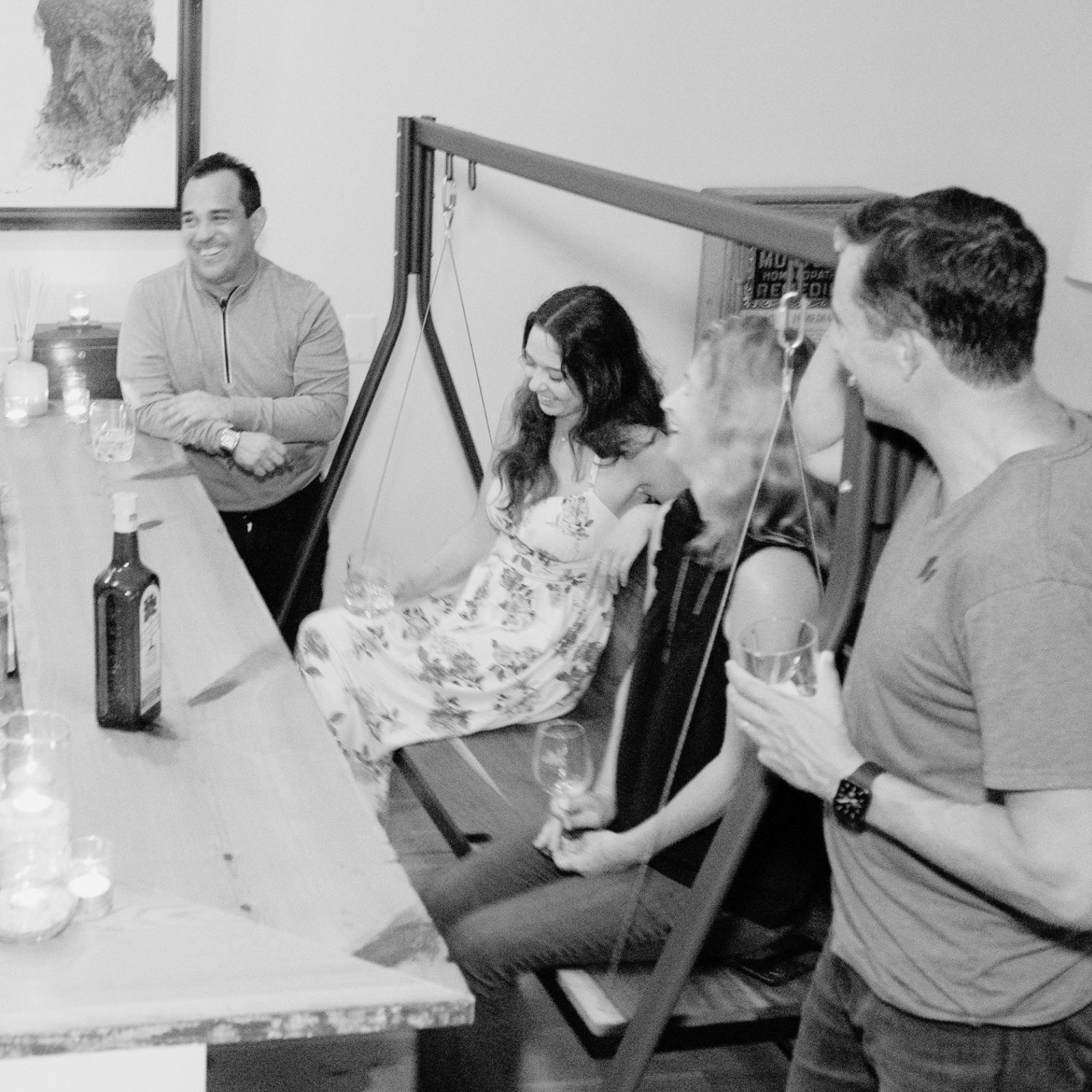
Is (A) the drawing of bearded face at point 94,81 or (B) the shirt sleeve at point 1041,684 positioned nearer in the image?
(B) the shirt sleeve at point 1041,684

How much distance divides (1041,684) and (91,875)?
87 centimetres

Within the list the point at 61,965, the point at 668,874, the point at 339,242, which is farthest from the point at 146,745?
the point at 339,242

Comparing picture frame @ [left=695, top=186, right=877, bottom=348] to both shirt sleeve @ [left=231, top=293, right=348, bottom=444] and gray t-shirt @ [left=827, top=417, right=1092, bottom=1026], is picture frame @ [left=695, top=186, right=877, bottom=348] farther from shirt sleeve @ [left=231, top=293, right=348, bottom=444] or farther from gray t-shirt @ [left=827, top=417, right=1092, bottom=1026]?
gray t-shirt @ [left=827, top=417, right=1092, bottom=1026]

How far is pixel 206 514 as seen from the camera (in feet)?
8.51

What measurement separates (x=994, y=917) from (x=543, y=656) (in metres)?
1.30

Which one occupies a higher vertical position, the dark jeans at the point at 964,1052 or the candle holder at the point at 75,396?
the candle holder at the point at 75,396

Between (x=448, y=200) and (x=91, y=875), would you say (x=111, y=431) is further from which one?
(x=91, y=875)

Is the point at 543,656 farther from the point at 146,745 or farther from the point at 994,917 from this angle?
the point at 994,917

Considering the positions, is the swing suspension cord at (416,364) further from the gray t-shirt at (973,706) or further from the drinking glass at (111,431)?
the gray t-shirt at (973,706)

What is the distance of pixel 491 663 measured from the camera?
2566 mm

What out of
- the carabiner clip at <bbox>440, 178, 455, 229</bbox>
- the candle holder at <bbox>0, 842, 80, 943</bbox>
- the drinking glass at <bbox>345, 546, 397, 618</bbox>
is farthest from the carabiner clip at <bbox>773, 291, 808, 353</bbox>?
the carabiner clip at <bbox>440, 178, 455, 229</bbox>

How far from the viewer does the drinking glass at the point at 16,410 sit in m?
3.04

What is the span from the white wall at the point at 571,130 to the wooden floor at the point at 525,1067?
5.89 ft

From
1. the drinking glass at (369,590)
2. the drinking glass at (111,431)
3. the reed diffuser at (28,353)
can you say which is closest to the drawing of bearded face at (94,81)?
the reed diffuser at (28,353)
